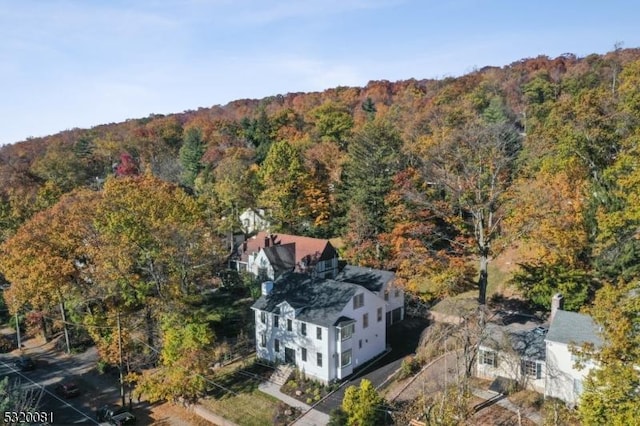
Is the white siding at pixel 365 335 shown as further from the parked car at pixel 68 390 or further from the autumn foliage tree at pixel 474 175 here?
the parked car at pixel 68 390

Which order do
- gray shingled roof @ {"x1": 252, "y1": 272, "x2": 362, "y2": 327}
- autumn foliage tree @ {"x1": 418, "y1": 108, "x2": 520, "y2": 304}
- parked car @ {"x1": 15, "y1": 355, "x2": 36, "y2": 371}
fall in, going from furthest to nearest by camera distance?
parked car @ {"x1": 15, "y1": 355, "x2": 36, "y2": 371} → gray shingled roof @ {"x1": 252, "y1": 272, "x2": 362, "y2": 327} → autumn foliage tree @ {"x1": 418, "y1": 108, "x2": 520, "y2": 304}

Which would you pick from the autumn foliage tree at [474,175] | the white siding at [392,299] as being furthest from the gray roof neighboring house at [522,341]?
the white siding at [392,299]

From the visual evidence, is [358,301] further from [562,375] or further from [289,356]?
[562,375]

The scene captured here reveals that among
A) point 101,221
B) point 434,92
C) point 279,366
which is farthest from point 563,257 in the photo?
point 434,92

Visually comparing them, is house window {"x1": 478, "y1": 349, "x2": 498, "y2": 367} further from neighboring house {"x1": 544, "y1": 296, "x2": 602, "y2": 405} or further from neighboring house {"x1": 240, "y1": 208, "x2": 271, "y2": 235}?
neighboring house {"x1": 240, "y1": 208, "x2": 271, "y2": 235}

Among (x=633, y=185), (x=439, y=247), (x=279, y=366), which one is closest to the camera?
(x=633, y=185)

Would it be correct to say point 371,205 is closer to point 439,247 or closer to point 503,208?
point 439,247

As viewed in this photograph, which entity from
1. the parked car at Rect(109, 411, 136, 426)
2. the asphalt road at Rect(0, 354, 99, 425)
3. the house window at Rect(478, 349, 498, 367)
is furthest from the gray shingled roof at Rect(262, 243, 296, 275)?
the house window at Rect(478, 349, 498, 367)
